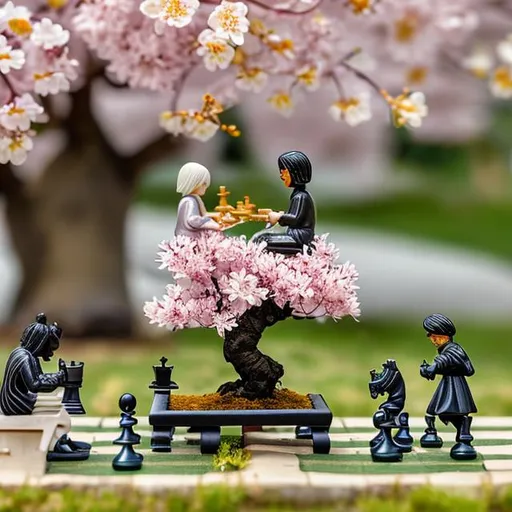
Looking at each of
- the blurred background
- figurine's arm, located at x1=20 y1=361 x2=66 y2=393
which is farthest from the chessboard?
the blurred background

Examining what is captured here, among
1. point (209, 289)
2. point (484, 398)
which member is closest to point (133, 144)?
point (484, 398)

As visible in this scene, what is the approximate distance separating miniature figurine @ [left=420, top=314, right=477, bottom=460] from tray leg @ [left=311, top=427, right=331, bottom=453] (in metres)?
0.54

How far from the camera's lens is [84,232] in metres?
9.60

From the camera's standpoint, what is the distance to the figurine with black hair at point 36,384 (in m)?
4.62

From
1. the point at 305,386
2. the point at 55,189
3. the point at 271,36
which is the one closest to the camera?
the point at 271,36

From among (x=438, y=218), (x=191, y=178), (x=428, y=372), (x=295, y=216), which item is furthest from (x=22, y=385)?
(x=438, y=218)

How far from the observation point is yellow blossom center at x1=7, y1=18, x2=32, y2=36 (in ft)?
17.3

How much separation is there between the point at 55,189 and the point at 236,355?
17.1 feet

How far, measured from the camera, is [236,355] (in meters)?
4.92

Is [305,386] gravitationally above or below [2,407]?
above

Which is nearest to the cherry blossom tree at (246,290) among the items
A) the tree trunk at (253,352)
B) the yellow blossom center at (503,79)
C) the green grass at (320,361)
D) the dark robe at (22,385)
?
the tree trunk at (253,352)

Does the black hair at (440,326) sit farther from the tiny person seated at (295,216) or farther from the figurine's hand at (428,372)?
the tiny person seated at (295,216)

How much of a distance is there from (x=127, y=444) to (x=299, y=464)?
85 cm

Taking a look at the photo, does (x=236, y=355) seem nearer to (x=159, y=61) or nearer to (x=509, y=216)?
(x=159, y=61)
